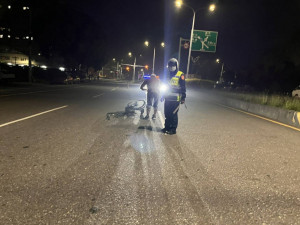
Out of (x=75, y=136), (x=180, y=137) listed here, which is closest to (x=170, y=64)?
(x=180, y=137)

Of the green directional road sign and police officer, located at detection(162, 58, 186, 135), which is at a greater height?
the green directional road sign

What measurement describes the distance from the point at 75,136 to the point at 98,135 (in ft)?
1.87

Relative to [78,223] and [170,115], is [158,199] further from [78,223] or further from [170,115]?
[170,115]

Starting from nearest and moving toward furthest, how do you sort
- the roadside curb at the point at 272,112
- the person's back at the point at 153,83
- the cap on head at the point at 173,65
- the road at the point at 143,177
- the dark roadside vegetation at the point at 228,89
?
the road at the point at 143,177, the cap on head at the point at 173,65, the person's back at the point at 153,83, the roadside curb at the point at 272,112, the dark roadside vegetation at the point at 228,89

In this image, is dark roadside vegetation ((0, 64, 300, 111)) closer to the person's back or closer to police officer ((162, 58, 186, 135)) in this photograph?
the person's back

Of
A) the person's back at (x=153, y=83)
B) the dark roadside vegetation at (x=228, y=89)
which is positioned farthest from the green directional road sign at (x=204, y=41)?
the person's back at (x=153, y=83)

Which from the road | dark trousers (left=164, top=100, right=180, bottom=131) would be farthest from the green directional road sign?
dark trousers (left=164, top=100, right=180, bottom=131)

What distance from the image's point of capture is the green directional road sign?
2789 cm

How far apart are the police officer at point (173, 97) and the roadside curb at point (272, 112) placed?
5.38 m

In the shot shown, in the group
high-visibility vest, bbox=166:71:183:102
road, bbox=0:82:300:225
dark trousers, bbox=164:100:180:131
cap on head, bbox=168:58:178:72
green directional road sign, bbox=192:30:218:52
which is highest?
green directional road sign, bbox=192:30:218:52

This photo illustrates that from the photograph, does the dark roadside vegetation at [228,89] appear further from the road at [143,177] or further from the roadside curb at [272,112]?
the road at [143,177]

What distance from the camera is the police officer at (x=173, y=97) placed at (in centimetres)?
716

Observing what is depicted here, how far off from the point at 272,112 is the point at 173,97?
6.95 m

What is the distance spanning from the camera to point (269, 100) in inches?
567
